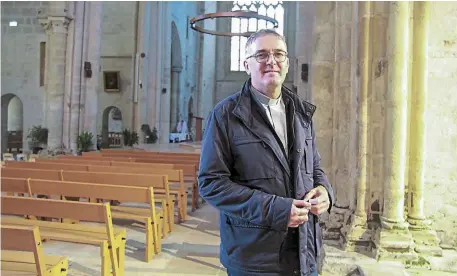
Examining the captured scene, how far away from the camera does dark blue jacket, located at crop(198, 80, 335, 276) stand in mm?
1508

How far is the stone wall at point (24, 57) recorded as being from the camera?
16.2 meters

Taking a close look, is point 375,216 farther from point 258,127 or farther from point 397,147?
point 258,127

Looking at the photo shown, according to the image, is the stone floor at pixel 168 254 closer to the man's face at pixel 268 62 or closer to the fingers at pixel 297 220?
the fingers at pixel 297 220

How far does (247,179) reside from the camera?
5.07ft

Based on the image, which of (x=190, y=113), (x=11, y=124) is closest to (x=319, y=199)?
(x=11, y=124)

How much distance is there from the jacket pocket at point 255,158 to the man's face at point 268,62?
216mm

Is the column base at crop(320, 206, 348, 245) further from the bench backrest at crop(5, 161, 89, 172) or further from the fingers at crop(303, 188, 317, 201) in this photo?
the bench backrest at crop(5, 161, 89, 172)

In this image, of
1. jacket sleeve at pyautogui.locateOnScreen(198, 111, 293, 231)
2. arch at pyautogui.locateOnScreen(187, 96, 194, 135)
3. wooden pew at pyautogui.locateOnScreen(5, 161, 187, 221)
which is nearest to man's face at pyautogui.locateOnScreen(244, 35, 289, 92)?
jacket sleeve at pyautogui.locateOnScreen(198, 111, 293, 231)

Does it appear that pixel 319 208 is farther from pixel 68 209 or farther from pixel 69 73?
pixel 69 73

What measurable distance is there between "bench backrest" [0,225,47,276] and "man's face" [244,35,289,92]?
1326 millimetres

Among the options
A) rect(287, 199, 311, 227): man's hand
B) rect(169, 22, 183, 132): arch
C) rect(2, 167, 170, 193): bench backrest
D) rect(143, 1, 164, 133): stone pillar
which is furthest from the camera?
rect(169, 22, 183, 132): arch

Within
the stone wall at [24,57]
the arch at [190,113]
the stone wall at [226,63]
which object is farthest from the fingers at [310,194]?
the stone wall at [226,63]

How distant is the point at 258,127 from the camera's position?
60.9 inches

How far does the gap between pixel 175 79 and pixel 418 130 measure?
702 inches
